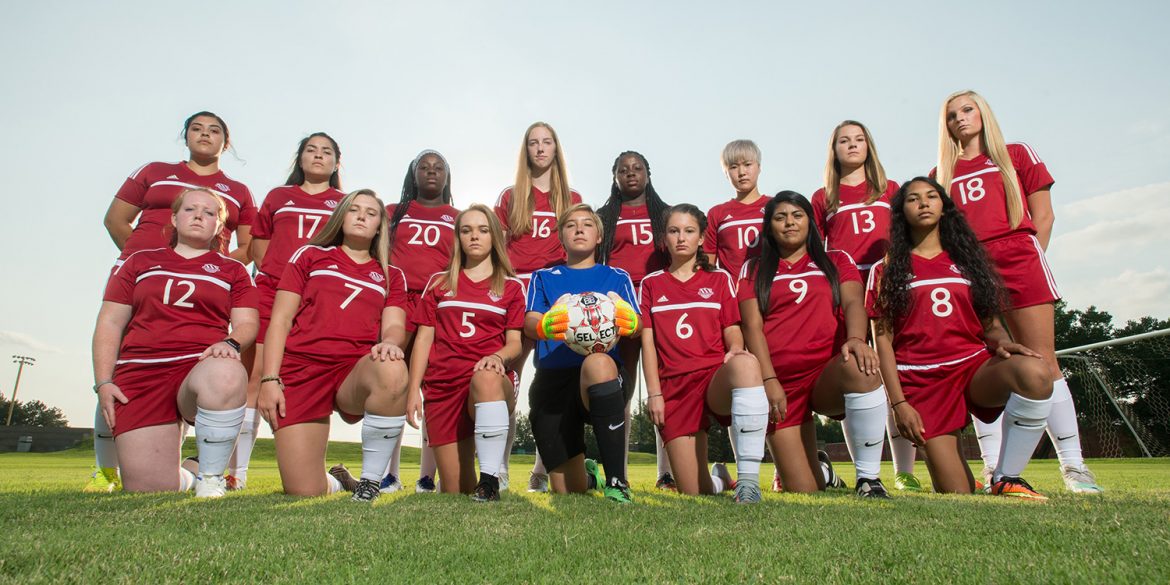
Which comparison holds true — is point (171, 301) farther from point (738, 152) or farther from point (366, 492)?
point (738, 152)

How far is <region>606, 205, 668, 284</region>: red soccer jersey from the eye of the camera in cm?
561

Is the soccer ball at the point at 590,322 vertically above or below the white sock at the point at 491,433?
above

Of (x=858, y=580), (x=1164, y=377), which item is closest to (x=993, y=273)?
(x=858, y=580)

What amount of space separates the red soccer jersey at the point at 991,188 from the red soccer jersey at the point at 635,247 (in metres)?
2.36

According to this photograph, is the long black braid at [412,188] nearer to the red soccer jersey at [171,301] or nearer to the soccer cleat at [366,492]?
the red soccer jersey at [171,301]

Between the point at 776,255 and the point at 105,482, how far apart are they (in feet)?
16.3

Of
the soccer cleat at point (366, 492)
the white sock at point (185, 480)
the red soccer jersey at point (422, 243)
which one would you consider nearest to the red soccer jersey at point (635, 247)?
the red soccer jersey at point (422, 243)

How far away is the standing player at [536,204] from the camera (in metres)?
5.68

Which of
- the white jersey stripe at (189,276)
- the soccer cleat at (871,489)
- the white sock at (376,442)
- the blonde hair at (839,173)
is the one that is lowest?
the soccer cleat at (871,489)

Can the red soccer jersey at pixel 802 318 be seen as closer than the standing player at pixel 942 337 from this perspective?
No

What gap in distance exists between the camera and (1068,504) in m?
3.41

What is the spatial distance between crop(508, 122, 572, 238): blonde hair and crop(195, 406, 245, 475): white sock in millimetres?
2635

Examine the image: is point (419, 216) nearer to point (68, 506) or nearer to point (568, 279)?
point (568, 279)

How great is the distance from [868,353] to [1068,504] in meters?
1.28
